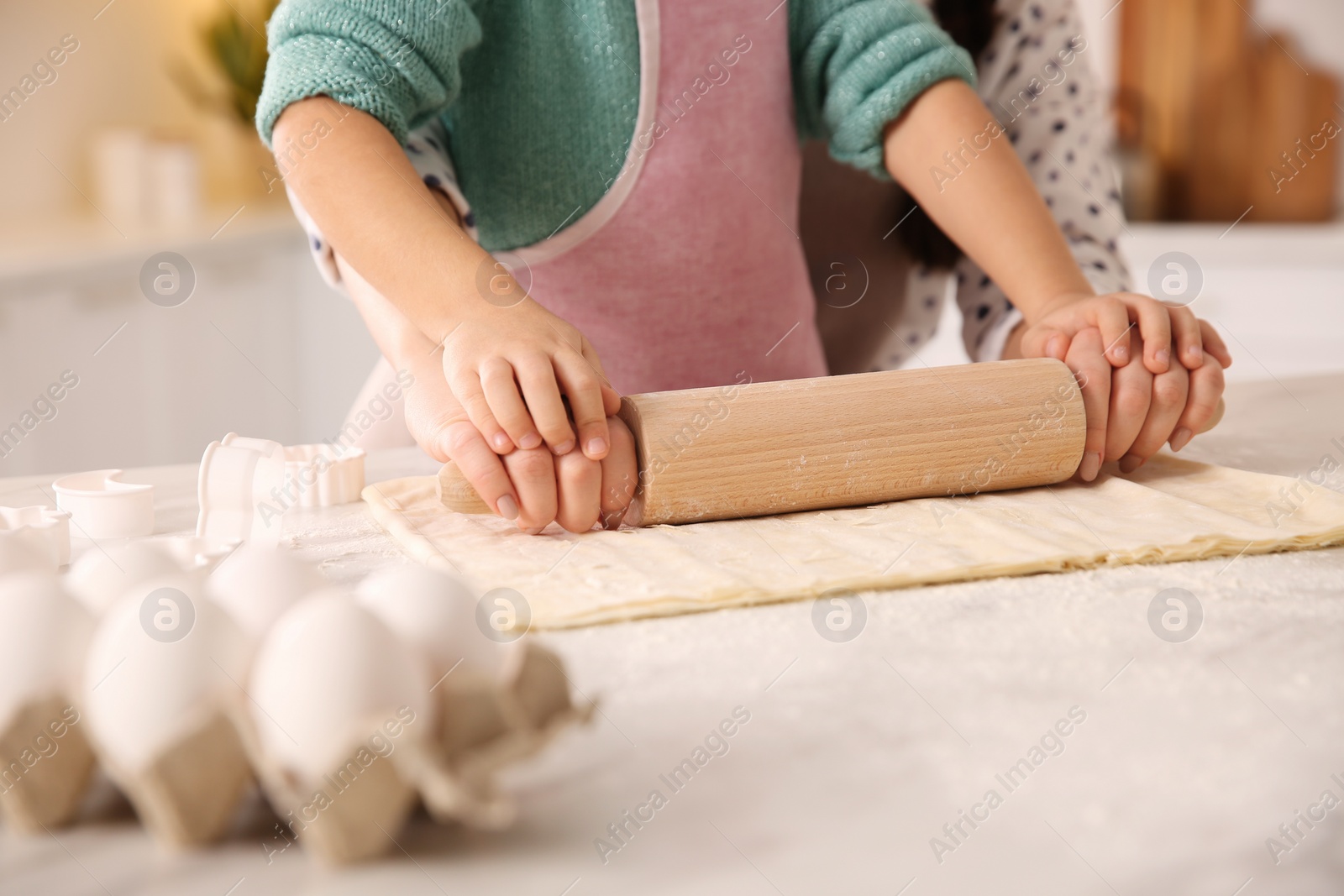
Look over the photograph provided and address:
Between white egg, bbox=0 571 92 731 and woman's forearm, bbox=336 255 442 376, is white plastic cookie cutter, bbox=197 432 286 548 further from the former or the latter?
white egg, bbox=0 571 92 731

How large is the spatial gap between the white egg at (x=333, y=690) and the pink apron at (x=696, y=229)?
685mm

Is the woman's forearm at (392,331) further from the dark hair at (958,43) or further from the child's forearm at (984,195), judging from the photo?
the dark hair at (958,43)

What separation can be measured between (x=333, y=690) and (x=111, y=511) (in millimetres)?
447

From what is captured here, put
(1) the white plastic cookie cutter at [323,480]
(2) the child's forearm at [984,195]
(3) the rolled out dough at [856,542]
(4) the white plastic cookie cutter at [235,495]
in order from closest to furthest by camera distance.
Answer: (3) the rolled out dough at [856,542] < (4) the white plastic cookie cutter at [235,495] < (1) the white plastic cookie cutter at [323,480] < (2) the child's forearm at [984,195]

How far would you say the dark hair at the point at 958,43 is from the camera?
1.19 m

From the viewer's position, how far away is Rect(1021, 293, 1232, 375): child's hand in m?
0.78

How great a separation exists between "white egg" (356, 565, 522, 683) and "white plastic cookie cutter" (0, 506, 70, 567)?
1.01 feet

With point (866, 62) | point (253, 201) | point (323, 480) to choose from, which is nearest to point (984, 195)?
point (866, 62)

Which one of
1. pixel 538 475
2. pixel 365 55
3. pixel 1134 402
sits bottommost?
pixel 1134 402

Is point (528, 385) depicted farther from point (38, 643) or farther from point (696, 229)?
point (696, 229)

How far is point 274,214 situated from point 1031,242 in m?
2.47

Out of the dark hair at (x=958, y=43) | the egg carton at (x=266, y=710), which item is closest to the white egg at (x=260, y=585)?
the egg carton at (x=266, y=710)

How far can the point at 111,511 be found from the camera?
2.29 feet

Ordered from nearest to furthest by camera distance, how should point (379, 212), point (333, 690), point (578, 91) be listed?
1. point (333, 690)
2. point (379, 212)
3. point (578, 91)
